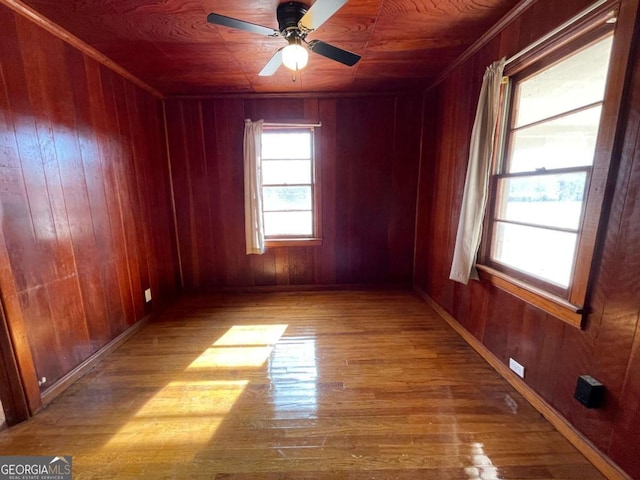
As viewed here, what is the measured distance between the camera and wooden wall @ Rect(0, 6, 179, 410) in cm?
152

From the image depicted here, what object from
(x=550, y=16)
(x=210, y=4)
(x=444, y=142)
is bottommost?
(x=444, y=142)

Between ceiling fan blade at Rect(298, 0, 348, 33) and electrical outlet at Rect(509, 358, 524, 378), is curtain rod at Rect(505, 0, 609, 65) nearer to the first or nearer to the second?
ceiling fan blade at Rect(298, 0, 348, 33)

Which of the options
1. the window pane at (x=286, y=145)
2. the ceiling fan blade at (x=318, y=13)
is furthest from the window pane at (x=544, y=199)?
the window pane at (x=286, y=145)

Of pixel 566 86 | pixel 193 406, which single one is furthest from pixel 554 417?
pixel 193 406

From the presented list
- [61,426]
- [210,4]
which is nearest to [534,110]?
[210,4]

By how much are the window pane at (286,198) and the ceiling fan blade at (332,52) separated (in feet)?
5.47

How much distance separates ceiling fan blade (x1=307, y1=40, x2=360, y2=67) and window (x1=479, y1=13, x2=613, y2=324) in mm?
1077

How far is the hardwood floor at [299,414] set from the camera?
4.18ft

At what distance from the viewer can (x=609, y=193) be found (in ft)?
3.99

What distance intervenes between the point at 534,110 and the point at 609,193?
0.80 metres

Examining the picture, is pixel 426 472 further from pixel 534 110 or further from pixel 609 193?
pixel 534 110

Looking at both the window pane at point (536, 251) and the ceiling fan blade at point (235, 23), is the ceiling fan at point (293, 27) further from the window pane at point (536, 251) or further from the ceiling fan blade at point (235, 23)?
the window pane at point (536, 251)

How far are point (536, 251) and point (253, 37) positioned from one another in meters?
2.43

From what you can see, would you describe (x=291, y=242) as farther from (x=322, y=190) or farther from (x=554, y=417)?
(x=554, y=417)
